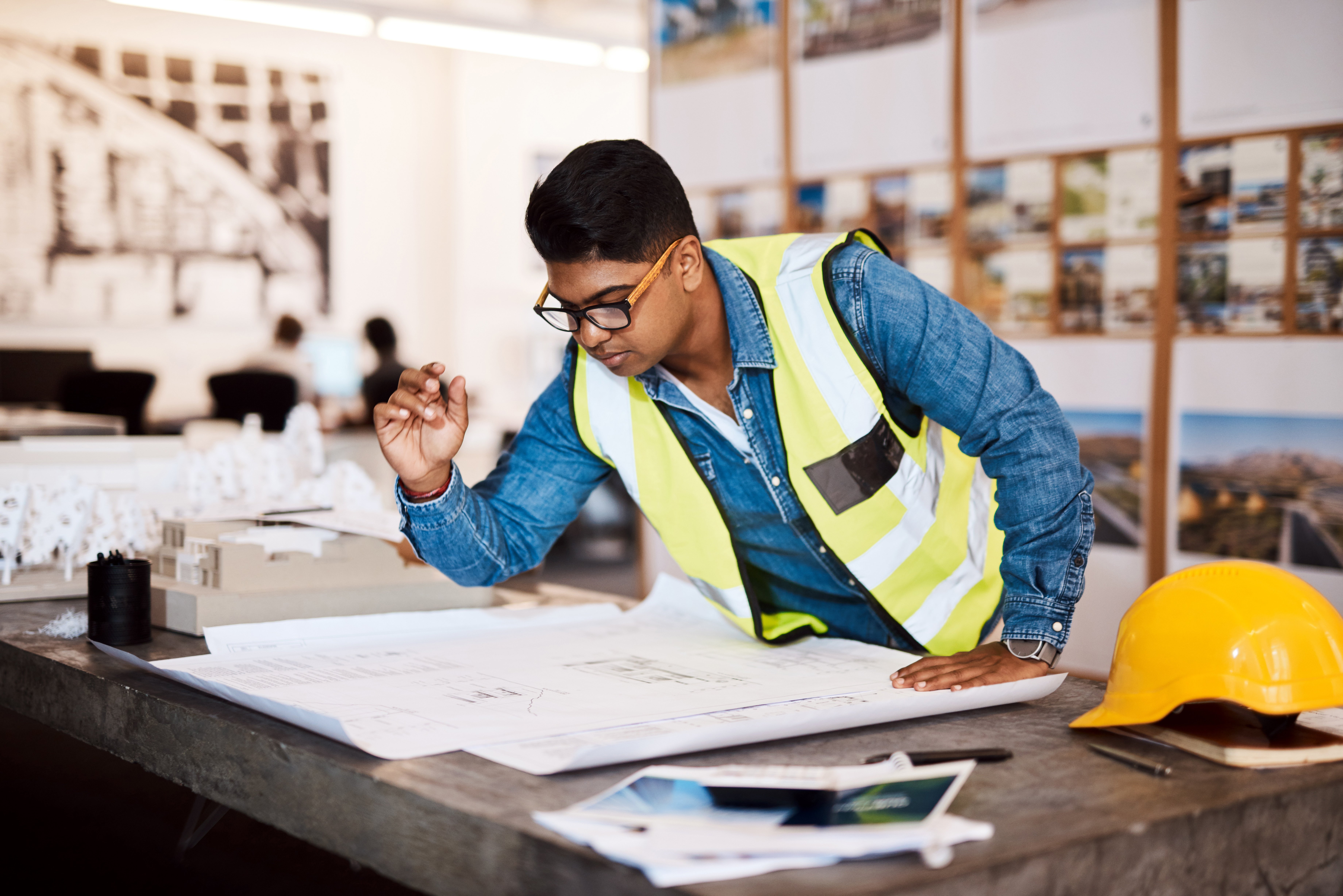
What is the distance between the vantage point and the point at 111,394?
20.5 ft

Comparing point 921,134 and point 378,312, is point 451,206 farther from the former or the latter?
point 921,134

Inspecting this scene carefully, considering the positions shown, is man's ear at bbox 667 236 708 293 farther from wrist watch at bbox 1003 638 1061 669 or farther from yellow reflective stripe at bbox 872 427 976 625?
wrist watch at bbox 1003 638 1061 669

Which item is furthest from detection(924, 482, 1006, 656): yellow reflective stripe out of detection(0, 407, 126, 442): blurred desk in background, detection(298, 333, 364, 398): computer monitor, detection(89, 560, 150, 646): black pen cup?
detection(298, 333, 364, 398): computer monitor

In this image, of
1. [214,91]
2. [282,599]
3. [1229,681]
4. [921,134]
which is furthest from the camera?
[214,91]

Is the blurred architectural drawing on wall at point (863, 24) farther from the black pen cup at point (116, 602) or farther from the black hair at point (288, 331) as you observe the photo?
the black hair at point (288, 331)

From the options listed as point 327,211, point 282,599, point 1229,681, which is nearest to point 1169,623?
point 1229,681

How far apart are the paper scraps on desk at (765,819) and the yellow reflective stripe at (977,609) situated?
2.45 ft

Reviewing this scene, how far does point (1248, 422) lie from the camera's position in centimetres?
310

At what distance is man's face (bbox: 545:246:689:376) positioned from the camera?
155 centimetres

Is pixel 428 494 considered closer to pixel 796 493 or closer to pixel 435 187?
pixel 796 493

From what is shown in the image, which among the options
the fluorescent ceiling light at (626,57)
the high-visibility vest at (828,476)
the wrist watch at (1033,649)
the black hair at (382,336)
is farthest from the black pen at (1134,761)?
the fluorescent ceiling light at (626,57)

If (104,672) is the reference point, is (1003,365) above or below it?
above

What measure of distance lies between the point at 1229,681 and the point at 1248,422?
7.34ft

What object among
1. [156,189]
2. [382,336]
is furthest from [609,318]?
[156,189]
